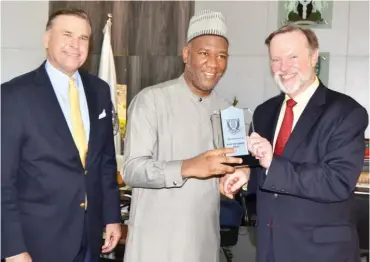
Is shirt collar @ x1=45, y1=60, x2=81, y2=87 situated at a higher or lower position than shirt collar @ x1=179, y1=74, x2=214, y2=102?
higher

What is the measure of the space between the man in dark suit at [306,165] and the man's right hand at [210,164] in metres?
0.10

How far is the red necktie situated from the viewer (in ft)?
5.64

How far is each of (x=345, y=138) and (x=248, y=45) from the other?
2227 millimetres

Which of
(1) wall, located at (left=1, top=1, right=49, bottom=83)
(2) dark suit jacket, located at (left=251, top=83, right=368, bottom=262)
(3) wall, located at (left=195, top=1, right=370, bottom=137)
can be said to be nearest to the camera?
(2) dark suit jacket, located at (left=251, top=83, right=368, bottom=262)

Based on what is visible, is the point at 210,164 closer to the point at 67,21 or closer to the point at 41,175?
the point at 41,175

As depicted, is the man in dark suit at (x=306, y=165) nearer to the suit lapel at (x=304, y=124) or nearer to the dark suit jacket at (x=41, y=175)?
the suit lapel at (x=304, y=124)

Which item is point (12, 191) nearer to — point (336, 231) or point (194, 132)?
point (194, 132)

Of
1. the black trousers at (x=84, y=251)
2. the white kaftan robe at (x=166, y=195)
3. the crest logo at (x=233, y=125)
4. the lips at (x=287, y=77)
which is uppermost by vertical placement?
the lips at (x=287, y=77)

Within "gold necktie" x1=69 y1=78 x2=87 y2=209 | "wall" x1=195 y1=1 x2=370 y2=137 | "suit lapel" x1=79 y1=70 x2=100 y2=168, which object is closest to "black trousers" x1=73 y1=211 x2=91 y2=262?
"gold necktie" x1=69 y1=78 x2=87 y2=209

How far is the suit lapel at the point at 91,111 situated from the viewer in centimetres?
182

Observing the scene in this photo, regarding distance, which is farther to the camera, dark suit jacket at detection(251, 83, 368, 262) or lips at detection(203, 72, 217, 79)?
lips at detection(203, 72, 217, 79)

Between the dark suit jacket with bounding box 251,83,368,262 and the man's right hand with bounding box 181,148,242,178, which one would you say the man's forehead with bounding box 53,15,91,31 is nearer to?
the man's right hand with bounding box 181,148,242,178

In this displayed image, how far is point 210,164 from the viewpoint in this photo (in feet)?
5.33

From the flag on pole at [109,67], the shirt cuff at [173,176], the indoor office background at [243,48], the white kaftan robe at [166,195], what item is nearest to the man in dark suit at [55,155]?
the white kaftan robe at [166,195]
